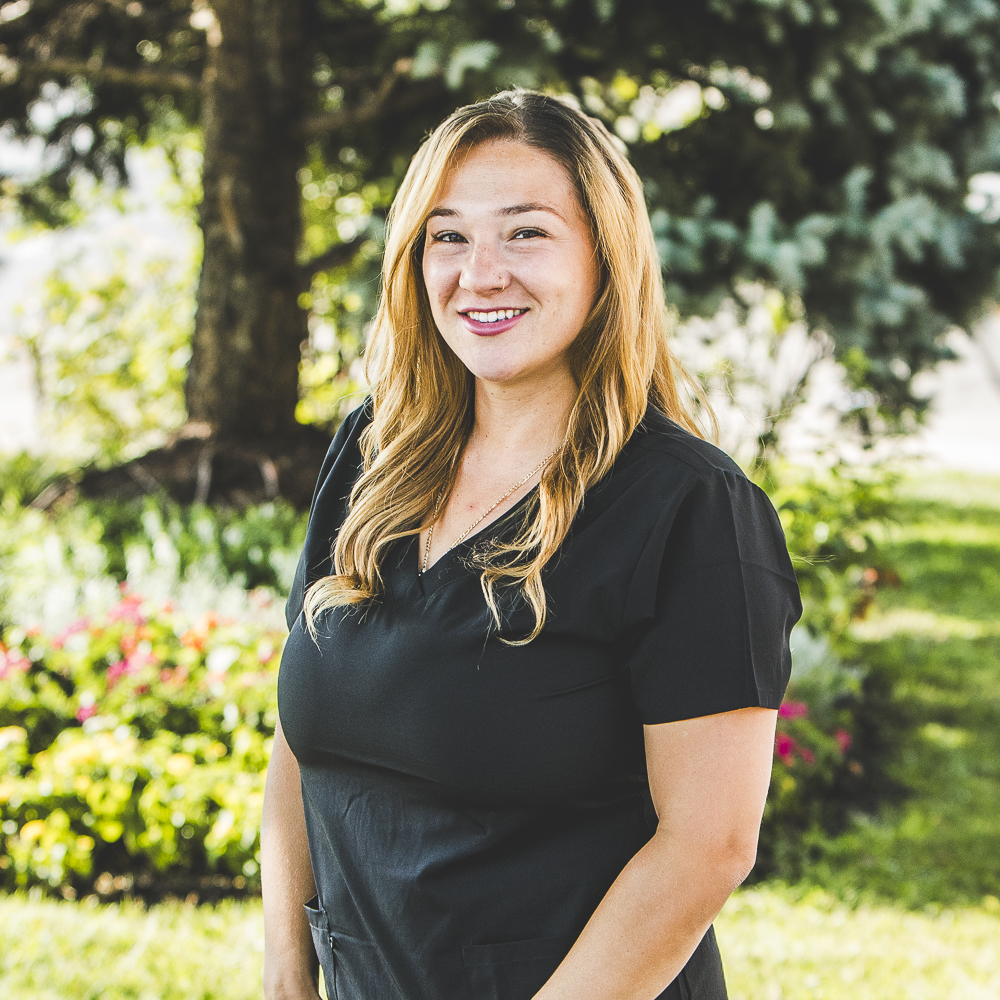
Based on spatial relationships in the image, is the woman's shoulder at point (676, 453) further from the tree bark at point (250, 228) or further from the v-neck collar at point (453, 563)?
the tree bark at point (250, 228)

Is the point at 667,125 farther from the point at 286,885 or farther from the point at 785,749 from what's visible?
the point at 286,885

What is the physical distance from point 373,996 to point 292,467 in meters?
5.14

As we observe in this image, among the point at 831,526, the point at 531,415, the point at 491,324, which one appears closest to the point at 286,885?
the point at 531,415

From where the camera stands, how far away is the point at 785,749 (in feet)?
12.6

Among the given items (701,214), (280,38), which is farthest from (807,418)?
(280,38)

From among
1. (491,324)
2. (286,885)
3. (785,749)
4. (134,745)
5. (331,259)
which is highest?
(331,259)

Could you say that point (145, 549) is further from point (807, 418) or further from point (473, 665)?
point (473, 665)

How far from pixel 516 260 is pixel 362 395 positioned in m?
3.53

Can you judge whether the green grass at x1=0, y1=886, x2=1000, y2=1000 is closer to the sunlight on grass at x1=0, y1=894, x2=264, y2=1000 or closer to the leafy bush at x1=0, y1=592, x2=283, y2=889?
Result: the sunlight on grass at x1=0, y1=894, x2=264, y2=1000

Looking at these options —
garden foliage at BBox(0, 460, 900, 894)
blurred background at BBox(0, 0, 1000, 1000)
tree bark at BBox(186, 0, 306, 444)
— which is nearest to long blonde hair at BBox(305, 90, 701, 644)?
blurred background at BBox(0, 0, 1000, 1000)

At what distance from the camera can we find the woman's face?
4.79 feet

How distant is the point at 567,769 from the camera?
4.20ft

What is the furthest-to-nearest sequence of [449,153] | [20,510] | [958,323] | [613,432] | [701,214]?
1. [20,510]
2. [958,323]
3. [701,214]
4. [449,153]
5. [613,432]

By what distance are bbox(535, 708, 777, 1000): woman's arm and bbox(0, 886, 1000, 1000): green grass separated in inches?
73.6
